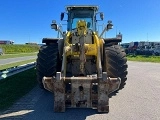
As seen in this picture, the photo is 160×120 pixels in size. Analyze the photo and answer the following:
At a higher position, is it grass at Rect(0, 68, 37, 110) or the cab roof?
the cab roof

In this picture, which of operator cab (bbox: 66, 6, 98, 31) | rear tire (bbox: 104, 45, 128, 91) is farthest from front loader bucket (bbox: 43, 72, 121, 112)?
operator cab (bbox: 66, 6, 98, 31)

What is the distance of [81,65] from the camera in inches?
272

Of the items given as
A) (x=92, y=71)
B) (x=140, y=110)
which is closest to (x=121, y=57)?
(x=92, y=71)

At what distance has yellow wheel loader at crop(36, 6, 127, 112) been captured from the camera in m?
6.11

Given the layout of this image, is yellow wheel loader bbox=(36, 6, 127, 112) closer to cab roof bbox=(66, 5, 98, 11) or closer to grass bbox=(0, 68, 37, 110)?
cab roof bbox=(66, 5, 98, 11)

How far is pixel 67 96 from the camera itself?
6.19m

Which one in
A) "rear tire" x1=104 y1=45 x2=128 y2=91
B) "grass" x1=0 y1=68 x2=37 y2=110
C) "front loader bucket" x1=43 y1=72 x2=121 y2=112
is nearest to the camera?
"front loader bucket" x1=43 y1=72 x2=121 y2=112

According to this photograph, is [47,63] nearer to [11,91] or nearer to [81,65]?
[81,65]

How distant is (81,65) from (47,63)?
5.00 feet

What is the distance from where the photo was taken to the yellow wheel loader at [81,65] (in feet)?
20.0

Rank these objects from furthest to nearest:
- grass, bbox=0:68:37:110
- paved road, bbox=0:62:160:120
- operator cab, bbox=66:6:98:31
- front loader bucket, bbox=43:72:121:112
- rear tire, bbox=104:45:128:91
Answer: operator cab, bbox=66:6:98:31 < rear tire, bbox=104:45:128:91 < grass, bbox=0:68:37:110 < front loader bucket, bbox=43:72:121:112 < paved road, bbox=0:62:160:120

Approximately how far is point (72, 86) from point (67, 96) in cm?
29

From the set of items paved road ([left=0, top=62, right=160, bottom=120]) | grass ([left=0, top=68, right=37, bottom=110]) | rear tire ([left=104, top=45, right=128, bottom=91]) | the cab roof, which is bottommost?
paved road ([left=0, top=62, right=160, bottom=120])

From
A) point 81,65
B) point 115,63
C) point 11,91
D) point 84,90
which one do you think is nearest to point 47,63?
point 81,65
